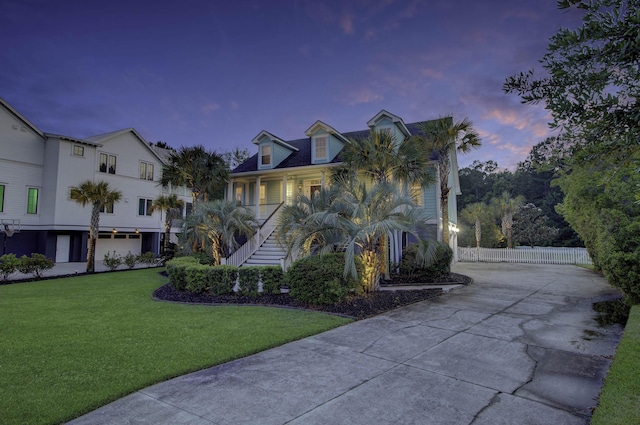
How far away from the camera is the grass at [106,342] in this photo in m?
3.71

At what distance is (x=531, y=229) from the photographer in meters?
31.1

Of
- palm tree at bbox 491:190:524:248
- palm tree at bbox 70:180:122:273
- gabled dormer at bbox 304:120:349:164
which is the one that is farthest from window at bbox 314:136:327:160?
palm tree at bbox 491:190:524:248

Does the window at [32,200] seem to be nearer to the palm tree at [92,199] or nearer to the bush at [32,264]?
the palm tree at [92,199]

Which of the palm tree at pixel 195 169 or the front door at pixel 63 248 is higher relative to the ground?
the palm tree at pixel 195 169

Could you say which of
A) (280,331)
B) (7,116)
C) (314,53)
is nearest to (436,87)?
(314,53)

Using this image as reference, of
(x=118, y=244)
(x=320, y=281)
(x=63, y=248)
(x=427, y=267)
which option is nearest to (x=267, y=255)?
(x=320, y=281)

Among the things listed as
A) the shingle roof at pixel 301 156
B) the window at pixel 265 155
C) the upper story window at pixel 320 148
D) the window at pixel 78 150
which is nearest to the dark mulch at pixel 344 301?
A: the shingle roof at pixel 301 156

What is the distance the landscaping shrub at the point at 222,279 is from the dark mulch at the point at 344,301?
198 millimetres

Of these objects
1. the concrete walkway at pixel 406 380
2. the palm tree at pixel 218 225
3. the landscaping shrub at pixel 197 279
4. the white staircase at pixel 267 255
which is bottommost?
the concrete walkway at pixel 406 380

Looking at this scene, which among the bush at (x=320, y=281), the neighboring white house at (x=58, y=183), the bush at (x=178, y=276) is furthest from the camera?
the neighboring white house at (x=58, y=183)

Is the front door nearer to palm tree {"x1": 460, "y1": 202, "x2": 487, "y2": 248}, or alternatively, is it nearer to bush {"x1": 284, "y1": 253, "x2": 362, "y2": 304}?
bush {"x1": 284, "y1": 253, "x2": 362, "y2": 304}

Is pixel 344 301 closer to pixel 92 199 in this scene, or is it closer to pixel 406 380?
pixel 406 380

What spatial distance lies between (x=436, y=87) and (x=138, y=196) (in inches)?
916

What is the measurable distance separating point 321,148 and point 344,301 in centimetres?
1145
